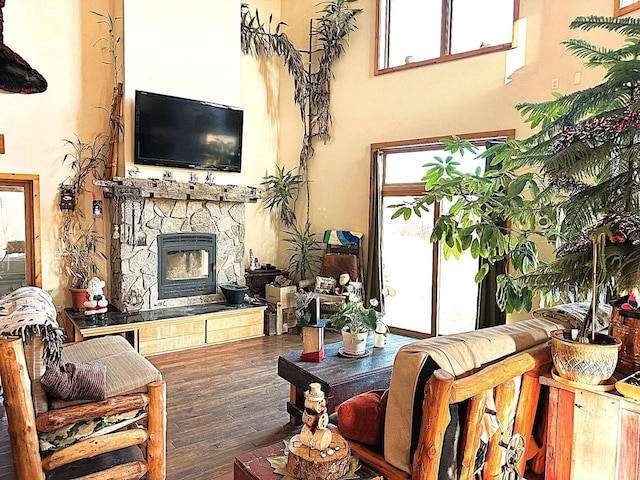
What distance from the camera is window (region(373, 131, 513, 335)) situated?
512 centimetres

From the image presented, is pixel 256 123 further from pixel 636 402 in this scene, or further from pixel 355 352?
pixel 636 402

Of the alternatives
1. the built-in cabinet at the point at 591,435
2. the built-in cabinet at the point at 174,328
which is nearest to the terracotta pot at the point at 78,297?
the built-in cabinet at the point at 174,328

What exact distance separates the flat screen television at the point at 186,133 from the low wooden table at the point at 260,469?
412cm

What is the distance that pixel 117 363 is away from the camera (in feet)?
9.31

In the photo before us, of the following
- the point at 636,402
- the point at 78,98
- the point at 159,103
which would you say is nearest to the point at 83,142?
the point at 78,98

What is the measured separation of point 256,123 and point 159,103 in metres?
1.73

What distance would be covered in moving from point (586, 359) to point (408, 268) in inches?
157

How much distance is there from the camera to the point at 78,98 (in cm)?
525

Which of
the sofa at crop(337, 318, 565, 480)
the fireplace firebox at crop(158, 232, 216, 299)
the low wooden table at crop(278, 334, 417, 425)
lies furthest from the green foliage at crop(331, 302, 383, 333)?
the fireplace firebox at crop(158, 232, 216, 299)

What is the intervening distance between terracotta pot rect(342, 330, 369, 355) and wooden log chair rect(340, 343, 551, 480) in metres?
1.46

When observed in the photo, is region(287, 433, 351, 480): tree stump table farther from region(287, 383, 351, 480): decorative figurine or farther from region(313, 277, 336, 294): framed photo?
region(313, 277, 336, 294): framed photo

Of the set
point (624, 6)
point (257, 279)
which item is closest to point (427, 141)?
point (624, 6)

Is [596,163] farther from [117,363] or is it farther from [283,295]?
[283,295]

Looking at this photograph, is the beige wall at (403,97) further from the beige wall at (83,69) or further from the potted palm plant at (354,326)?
the potted palm plant at (354,326)
